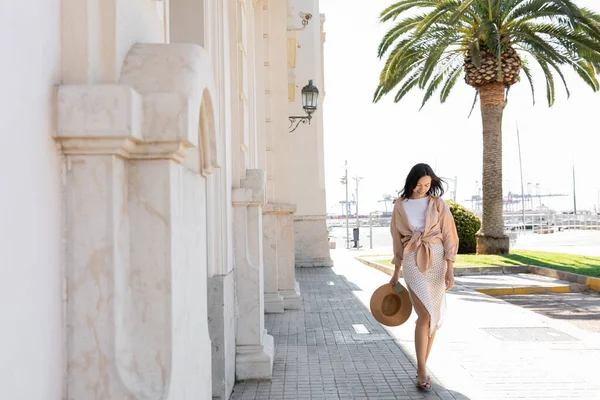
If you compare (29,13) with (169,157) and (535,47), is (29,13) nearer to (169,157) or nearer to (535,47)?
(169,157)

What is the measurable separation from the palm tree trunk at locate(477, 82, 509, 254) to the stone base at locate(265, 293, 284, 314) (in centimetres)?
1239

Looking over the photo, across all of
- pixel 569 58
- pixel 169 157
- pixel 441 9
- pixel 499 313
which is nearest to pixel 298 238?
pixel 441 9

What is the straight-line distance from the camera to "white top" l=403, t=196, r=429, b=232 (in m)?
5.80

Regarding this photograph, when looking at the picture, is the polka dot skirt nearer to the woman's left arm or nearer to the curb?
the woman's left arm

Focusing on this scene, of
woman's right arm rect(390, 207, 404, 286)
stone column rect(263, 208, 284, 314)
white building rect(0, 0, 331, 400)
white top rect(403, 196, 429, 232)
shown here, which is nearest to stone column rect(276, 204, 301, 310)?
stone column rect(263, 208, 284, 314)

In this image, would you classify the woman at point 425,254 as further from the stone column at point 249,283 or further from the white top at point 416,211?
the stone column at point 249,283

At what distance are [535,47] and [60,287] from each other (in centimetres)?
2042

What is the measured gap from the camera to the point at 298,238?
74.9ft

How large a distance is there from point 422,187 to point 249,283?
1.83 meters

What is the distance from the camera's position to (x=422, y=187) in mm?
5836

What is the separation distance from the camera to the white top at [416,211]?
19.0 feet

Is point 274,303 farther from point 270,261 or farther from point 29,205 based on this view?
point 29,205

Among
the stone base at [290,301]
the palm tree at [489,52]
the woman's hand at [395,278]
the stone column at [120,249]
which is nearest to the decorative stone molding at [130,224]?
the stone column at [120,249]

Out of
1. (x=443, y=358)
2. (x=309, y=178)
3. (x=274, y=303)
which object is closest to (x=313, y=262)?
(x=309, y=178)
